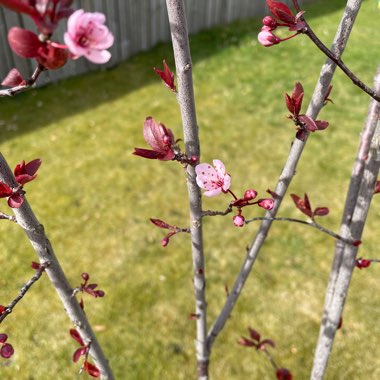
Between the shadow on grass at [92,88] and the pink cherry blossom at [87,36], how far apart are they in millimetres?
4692

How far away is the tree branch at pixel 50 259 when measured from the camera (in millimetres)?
1162

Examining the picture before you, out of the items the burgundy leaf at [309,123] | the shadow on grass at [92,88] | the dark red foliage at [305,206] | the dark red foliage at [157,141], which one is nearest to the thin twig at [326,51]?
the burgundy leaf at [309,123]

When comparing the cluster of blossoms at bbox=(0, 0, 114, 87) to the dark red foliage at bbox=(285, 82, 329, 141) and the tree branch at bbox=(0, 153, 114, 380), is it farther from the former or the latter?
the dark red foliage at bbox=(285, 82, 329, 141)

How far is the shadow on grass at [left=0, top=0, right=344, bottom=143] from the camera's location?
5406 mm

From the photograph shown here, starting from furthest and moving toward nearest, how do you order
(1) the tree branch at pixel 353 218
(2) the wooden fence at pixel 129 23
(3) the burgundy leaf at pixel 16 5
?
(2) the wooden fence at pixel 129 23, (1) the tree branch at pixel 353 218, (3) the burgundy leaf at pixel 16 5

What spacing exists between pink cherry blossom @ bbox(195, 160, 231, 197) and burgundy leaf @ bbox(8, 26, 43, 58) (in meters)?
0.52

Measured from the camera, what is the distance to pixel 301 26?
3.30 feet

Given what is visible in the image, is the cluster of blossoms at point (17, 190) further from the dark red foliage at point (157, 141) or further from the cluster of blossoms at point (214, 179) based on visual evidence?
the cluster of blossoms at point (214, 179)

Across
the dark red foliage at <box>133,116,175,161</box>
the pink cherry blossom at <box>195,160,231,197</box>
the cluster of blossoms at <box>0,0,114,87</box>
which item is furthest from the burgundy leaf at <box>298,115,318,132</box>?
the cluster of blossoms at <box>0,0,114,87</box>

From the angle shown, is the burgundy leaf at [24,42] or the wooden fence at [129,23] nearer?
the burgundy leaf at [24,42]

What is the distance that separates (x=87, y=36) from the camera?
71cm

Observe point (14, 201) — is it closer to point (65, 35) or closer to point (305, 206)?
point (65, 35)

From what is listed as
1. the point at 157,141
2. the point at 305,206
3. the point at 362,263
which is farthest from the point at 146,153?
the point at 362,263

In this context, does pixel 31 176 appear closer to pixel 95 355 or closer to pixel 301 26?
pixel 301 26
